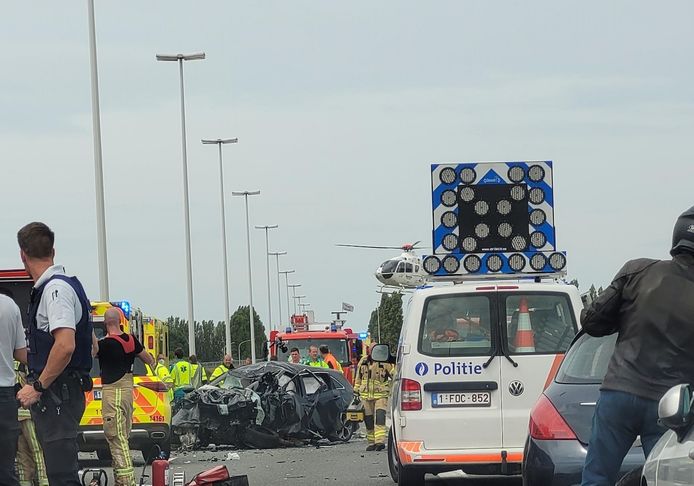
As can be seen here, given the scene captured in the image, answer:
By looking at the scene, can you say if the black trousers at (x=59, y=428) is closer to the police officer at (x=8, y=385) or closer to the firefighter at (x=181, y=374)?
the police officer at (x=8, y=385)

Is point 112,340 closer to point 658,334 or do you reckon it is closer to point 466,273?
point 466,273

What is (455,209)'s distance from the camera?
13.7 meters

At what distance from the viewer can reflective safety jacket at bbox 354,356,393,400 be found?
21.2 meters

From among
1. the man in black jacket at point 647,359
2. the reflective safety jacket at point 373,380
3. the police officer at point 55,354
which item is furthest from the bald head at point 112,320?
the reflective safety jacket at point 373,380

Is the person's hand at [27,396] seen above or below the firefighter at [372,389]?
above

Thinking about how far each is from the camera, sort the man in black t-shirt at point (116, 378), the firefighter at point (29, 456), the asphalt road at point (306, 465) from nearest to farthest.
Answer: the firefighter at point (29, 456), the man in black t-shirt at point (116, 378), the asphalt road at point (306, 465)

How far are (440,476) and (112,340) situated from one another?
3841 millimetres

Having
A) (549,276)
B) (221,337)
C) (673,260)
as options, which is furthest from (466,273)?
(221,337)

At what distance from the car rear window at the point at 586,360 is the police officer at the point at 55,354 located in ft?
8.97

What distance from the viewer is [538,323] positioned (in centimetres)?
1182

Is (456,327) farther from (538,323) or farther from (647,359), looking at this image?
(647,359)

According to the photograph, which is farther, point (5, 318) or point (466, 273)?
point (466, 273)

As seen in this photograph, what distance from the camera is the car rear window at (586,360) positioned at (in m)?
8.27

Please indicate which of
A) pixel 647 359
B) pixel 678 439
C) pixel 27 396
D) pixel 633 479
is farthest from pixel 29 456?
pixel 678 439
